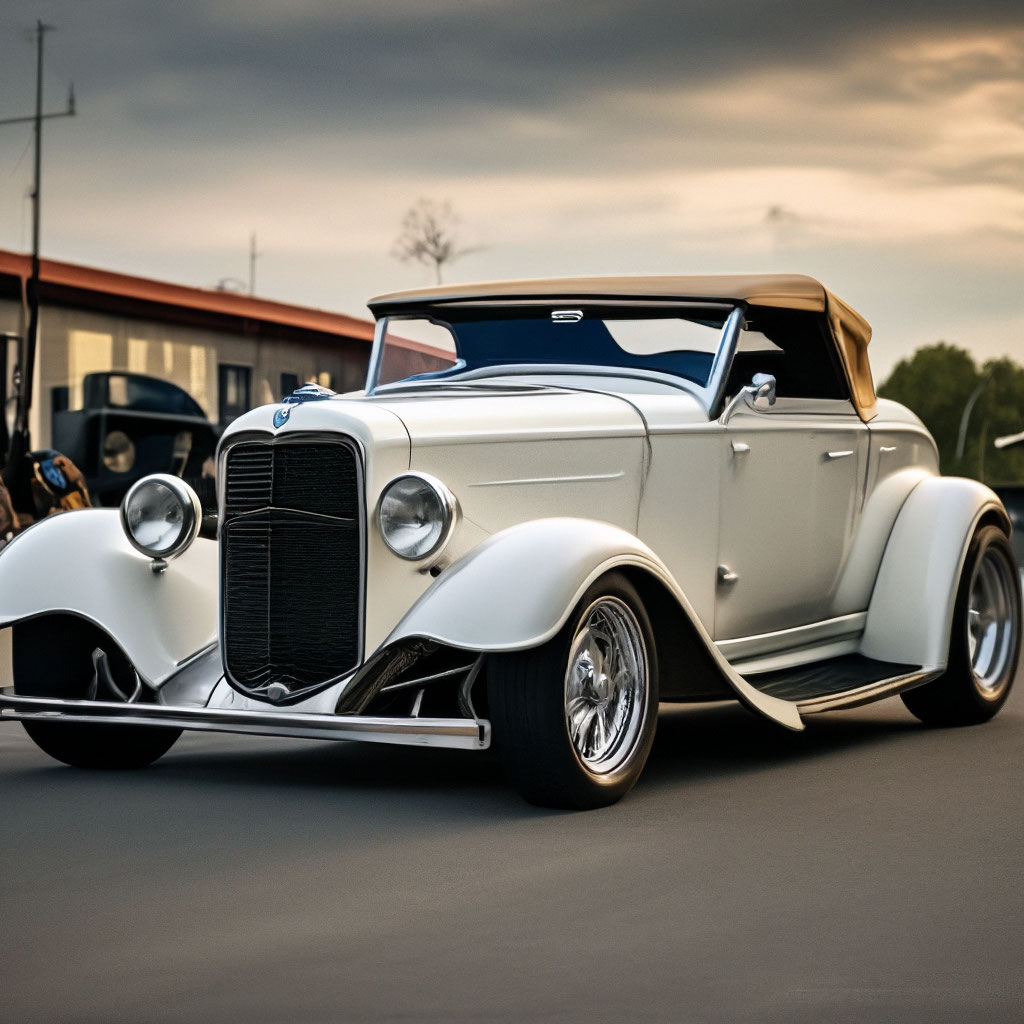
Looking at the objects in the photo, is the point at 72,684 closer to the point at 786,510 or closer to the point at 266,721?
the point at 266,721

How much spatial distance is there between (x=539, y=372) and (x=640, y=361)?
458 mm

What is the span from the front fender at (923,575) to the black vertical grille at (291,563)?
124 inches

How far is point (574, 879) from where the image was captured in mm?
4930

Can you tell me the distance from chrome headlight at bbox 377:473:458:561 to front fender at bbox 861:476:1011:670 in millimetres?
3040

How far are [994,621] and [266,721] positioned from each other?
180 inches

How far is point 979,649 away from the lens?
896 centimetres

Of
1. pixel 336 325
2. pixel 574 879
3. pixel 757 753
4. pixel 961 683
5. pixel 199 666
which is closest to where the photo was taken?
pixel 574 879

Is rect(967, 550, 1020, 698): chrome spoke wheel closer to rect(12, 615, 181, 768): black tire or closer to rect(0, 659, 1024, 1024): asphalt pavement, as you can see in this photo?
rect(0, 659, 1024, 1024): asphalt pavement

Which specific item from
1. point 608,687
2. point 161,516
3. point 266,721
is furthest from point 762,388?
point 266,721

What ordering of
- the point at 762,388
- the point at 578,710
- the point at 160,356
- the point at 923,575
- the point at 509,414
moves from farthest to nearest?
the point at 160,356 < the point at 923,575 < the point at 762,388 < the point at 509,414 < the point at 578,710

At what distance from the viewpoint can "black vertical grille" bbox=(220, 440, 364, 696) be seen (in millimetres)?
6352

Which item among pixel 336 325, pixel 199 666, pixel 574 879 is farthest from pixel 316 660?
pixel 336 325

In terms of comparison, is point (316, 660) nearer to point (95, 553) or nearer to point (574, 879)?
point (95, 553)

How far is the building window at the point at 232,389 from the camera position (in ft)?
102
